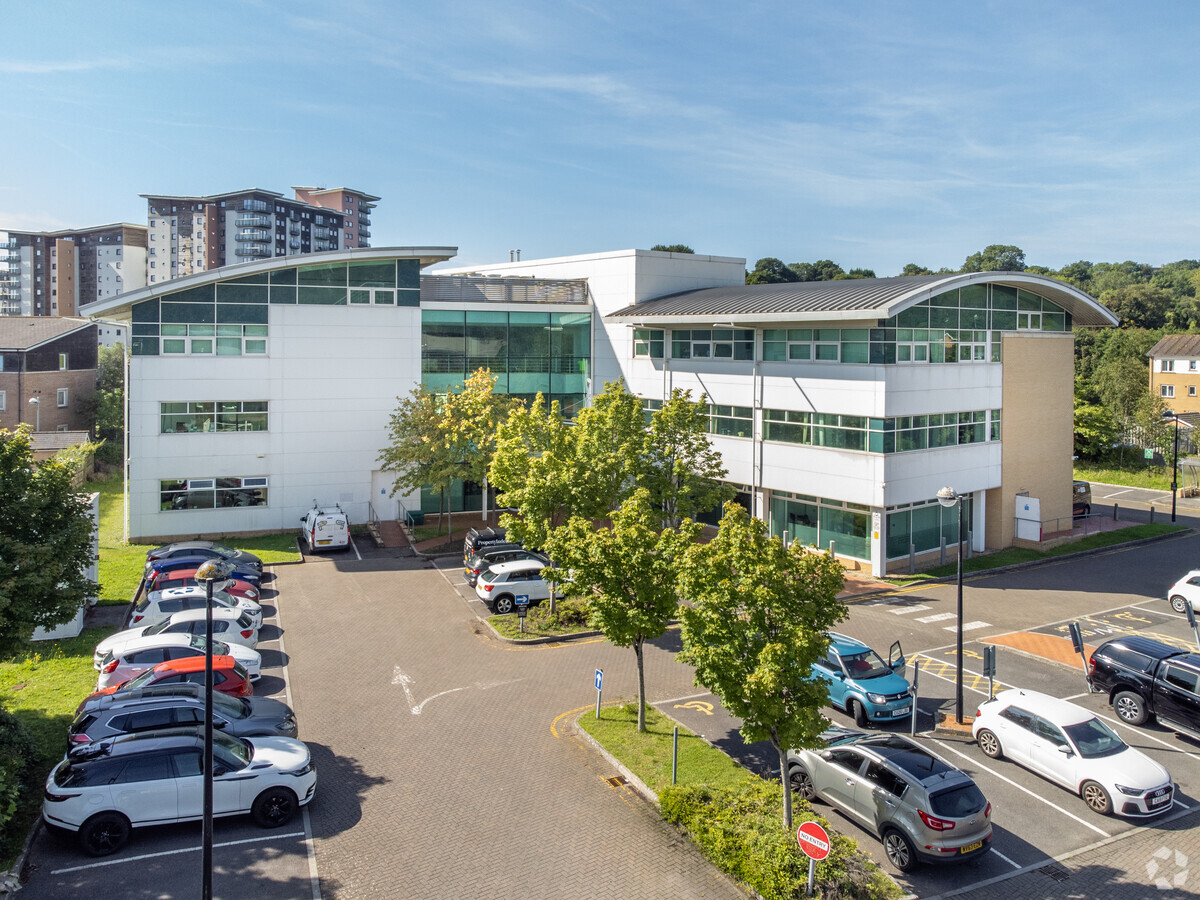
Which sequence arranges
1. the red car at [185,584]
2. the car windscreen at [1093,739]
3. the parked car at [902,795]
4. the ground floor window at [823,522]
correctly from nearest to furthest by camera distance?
1. the parked car at [902,795]
2. the car windscreen at [1093,739]
3. the red car at [185,584]
4. the ground floor window at [823,522]

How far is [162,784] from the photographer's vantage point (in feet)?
43.8

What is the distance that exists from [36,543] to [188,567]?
37.0ft

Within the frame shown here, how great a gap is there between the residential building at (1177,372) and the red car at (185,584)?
66851mm

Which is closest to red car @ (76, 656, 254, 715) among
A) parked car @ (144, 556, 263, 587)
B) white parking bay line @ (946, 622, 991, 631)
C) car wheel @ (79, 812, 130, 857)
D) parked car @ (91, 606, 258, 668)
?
parked car @ (91, 606, 258, 668)

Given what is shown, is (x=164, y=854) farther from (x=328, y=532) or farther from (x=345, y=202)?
(x=345, y=202)

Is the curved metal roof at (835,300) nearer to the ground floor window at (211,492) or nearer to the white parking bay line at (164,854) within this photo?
the ground floor window at (211,492)

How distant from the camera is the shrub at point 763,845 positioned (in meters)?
11.8

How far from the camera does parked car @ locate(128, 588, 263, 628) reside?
22734 mm

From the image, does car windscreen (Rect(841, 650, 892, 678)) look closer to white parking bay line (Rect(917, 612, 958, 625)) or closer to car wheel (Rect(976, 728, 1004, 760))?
car wheel (Rect(976, 728, 1004, 760))

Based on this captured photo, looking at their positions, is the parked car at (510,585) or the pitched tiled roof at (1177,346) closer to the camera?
the parked car at (510,585)

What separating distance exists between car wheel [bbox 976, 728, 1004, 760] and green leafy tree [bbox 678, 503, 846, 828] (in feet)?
19.0

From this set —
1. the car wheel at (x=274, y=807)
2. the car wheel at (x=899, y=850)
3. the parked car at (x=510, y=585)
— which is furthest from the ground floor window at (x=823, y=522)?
the car wheel at (x=274, y=807)

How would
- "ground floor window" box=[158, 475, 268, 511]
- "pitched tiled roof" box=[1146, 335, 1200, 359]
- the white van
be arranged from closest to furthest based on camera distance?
the white van, "ground floor window" box=[158, 475, 268, 511], "pitched tiled roof" box=[1146, 335, 1200, 359]

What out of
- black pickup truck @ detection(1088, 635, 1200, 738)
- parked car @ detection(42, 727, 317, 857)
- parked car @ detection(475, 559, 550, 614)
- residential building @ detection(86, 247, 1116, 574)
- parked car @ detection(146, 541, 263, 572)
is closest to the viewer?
parked car @ detection(42, 727, 317, 857)
